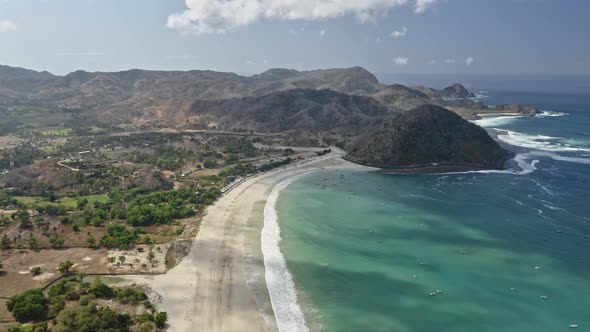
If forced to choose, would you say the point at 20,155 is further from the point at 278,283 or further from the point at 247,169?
the point at 278,283

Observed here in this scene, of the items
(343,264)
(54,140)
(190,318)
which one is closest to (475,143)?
(343,264)

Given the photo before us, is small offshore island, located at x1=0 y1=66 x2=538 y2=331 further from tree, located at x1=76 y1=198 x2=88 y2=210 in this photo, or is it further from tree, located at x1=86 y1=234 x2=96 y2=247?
tree, located at x1=76 y1=198 x2=88 y2=210

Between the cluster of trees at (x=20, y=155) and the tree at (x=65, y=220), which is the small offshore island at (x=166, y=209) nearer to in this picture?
the tree at (x=65, y=220)

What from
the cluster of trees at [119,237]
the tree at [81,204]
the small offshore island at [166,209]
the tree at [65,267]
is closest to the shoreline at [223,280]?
the small offshore island at [166,209]

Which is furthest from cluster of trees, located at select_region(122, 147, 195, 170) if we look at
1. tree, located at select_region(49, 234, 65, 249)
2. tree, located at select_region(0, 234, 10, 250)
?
→ tree, located at select_region(0, 234, 10, 250)

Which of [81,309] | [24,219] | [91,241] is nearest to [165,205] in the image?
[91,241]

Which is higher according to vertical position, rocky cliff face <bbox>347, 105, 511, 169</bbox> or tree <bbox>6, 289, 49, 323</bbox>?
rocky cliff face <bbox>347, 105, 511, 169</bbox>
